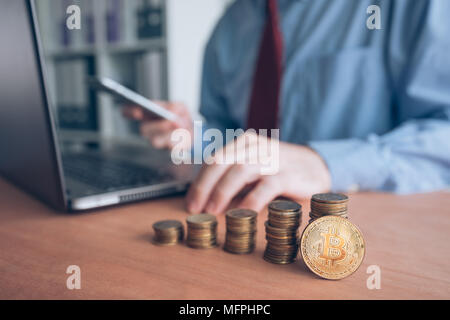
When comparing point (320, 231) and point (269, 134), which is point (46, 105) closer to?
point (320, 231)

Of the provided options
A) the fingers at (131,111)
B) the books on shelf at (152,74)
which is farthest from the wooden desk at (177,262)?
the books on shelf at (152,74)

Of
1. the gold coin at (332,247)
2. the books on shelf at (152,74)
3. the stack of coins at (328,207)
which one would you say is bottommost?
the books on shelf at (152,74)

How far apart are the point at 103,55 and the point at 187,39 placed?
570 millimetres

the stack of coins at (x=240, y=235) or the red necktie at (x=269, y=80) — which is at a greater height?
the red necktie at (x=269, y=80)

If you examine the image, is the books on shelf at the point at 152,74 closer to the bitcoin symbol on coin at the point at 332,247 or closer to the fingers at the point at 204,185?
the fingers at the point at 204,185

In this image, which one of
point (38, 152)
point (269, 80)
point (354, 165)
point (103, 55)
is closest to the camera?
point (38, 152)

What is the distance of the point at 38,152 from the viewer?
0.62m

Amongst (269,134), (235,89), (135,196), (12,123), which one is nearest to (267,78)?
(269,134)

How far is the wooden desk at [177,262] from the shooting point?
40 cm

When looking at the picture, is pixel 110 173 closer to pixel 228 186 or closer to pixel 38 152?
pixel 38 152

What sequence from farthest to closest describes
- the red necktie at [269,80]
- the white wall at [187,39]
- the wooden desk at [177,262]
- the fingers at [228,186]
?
the white wall at [187,39], the red necktie at [269,80], the fingers at [228,186], the wooden desk at [177,262]

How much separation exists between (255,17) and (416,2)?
543 millimetres

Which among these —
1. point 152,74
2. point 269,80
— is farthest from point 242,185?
point 152,74
